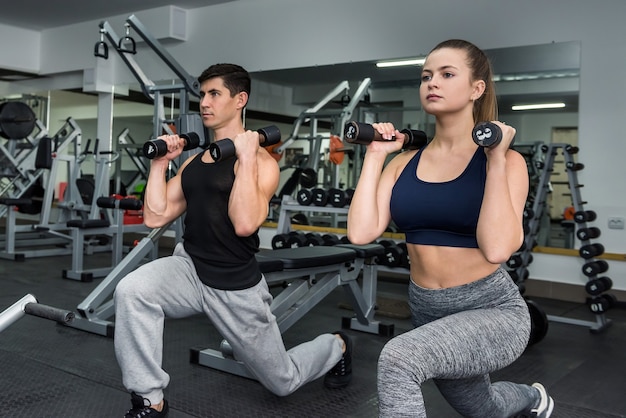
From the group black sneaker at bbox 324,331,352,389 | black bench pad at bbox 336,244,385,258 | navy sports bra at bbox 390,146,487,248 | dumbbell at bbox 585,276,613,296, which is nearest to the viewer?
navy sports bra at bbox 390,146,487,248

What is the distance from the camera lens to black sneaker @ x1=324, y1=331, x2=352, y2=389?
2.30m

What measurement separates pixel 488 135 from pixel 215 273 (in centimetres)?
106

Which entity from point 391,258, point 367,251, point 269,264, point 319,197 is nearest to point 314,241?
point 319,197

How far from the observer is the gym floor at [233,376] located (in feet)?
6.86

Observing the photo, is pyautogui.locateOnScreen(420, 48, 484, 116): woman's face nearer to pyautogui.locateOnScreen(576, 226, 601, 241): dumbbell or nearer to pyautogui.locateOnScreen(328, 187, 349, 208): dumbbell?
pyautogui.locateOnScreen(576, 226, 601, 241): dumbbell

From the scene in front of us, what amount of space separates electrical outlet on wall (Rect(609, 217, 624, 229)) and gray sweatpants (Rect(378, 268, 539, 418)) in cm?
318

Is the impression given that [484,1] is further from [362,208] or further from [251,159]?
[362,208]

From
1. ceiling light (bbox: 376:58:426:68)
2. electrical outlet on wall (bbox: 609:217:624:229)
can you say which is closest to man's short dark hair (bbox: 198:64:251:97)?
electrical outlet on wall (bbox: 609:217:624:229)

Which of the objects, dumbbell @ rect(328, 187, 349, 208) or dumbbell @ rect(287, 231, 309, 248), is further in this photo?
dumbbell @ rect(287, 231, 309, 248)

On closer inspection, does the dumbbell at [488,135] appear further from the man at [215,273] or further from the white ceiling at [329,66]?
the white ceiling at [329,66]

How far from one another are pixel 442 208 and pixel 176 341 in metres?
2.09

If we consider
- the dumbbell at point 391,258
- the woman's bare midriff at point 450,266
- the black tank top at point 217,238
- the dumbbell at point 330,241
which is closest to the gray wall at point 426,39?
the dumbbell at point 391,258

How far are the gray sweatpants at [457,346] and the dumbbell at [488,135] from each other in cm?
33

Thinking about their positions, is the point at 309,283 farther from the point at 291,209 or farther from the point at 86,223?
the point at 86,223
